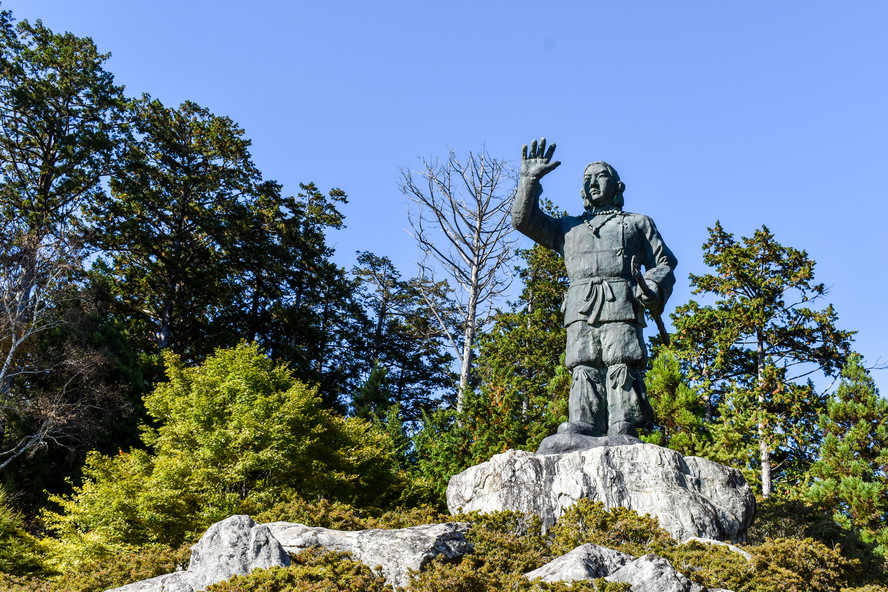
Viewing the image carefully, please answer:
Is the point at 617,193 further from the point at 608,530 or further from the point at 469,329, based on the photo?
the point at 469,329

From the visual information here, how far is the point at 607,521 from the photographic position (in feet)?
20.7

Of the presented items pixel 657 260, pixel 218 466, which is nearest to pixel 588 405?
pixel 657 260

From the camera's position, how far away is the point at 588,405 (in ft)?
25.6

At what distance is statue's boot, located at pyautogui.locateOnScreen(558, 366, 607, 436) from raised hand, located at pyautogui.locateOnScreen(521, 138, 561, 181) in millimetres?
1911

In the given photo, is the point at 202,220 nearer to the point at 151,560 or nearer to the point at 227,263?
the point at 227,263

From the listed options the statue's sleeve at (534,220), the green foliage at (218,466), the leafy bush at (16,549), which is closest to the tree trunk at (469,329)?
the green foliage at (218,466)

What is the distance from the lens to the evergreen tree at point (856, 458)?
41.8ft

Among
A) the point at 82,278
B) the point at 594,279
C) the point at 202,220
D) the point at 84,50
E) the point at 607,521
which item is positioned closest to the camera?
the point at 607,521

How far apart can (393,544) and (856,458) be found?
35.3 feet

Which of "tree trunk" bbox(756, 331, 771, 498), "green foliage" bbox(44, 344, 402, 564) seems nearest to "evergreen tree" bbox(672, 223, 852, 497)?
"tree trunk" bbox(756, 331, 771, 498)

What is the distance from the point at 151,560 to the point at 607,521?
11.4 feet

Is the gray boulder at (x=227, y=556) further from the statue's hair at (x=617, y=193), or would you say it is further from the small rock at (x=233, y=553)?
the statue's hair at (x=617, y=193)

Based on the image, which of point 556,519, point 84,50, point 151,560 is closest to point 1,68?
point 84,50

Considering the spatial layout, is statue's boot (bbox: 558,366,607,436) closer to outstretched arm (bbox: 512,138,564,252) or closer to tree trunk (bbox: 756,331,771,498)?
outstretched arm (bbox: 512,138,564,252)
